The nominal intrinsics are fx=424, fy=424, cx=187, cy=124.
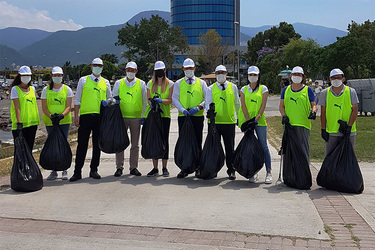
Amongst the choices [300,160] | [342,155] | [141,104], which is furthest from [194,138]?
[342,155]

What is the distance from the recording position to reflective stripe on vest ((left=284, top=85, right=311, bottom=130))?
239 inches

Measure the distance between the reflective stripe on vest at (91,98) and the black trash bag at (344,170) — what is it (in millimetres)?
3578

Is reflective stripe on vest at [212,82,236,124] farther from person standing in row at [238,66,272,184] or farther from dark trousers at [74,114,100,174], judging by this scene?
dark trousers at [74,114,100,174]

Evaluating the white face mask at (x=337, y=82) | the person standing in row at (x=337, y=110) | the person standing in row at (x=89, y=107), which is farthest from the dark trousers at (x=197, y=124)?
the white face mask at (x=337, y=82)

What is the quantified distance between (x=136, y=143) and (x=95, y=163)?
74 centimetres

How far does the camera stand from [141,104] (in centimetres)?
689

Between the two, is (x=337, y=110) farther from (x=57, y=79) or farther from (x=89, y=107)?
(x=57, y=79)

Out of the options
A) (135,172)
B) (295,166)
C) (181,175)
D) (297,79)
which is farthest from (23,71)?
(295,166)

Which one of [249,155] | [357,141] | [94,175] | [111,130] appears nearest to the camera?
[249,155]

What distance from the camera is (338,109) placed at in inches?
234

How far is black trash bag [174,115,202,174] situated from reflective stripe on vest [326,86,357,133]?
6.59 feet

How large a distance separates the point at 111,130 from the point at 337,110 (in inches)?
133

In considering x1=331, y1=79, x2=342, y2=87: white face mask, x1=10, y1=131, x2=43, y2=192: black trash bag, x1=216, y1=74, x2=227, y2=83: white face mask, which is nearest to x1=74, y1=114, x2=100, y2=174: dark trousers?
x1=10, y1=131, x2=43, y2=192: black trash bag

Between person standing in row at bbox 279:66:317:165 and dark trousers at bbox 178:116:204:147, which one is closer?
person standing in row at bbox 279:66:317:165
